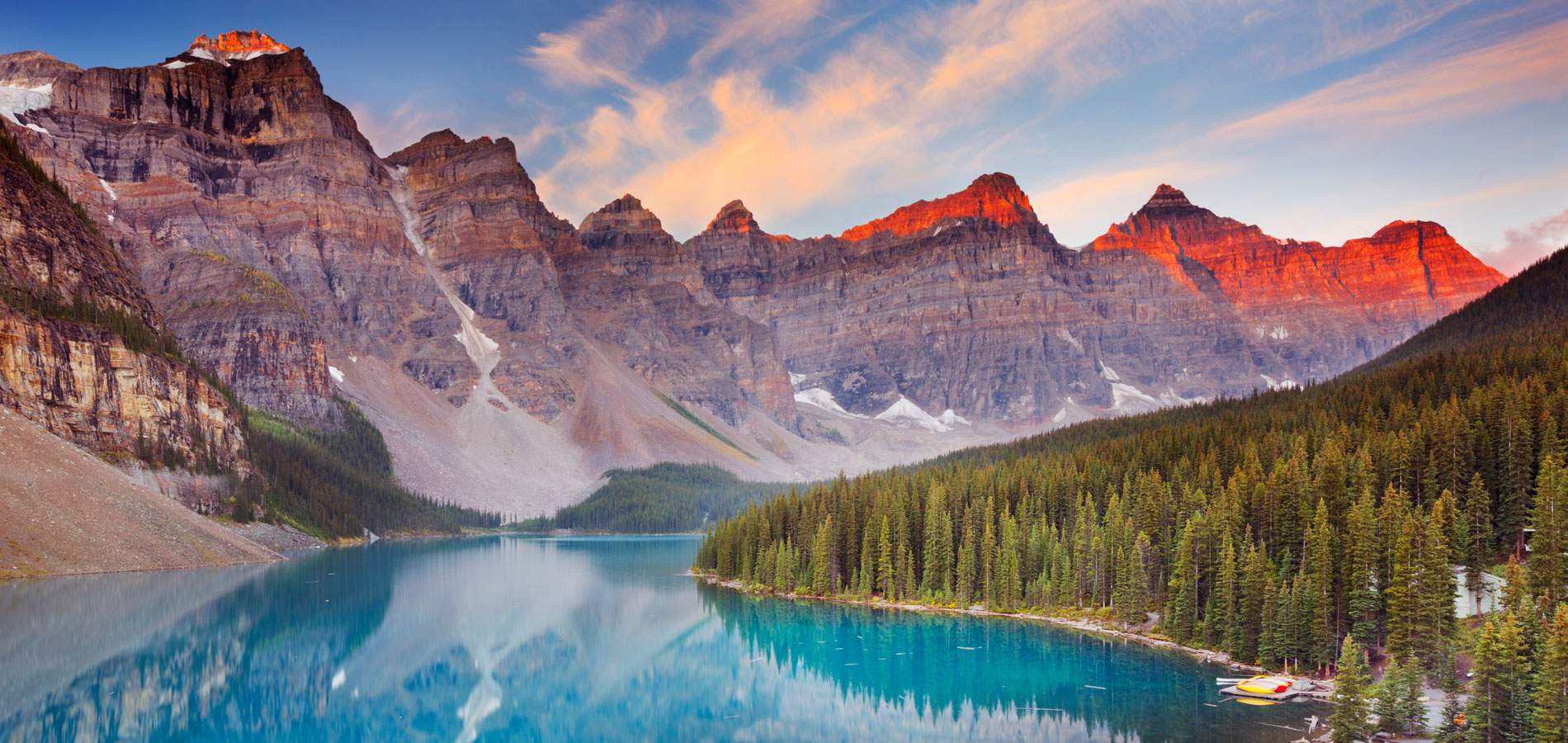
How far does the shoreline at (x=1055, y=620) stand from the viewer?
62375 mm

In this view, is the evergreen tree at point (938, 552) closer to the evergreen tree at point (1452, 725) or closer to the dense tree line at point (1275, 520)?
the dense tree line at point (1275, 520)

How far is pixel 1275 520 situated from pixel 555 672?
146 ft

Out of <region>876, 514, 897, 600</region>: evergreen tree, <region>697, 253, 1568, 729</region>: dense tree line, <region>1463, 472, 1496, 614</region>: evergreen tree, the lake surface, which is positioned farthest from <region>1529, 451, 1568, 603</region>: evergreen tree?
<region>876, 514, 897, 600</region>: evergreen tree

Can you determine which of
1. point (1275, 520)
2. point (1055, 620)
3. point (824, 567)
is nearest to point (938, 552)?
point (824, 567)

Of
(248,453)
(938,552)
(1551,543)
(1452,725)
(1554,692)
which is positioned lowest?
(1452,725)

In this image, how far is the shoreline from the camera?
62.4 metres

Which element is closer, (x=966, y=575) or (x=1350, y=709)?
(x=1350, y=709)

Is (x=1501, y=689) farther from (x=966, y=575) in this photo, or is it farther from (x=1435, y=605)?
(x=966, y=575)

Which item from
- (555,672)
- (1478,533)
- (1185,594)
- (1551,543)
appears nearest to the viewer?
(1551,543)

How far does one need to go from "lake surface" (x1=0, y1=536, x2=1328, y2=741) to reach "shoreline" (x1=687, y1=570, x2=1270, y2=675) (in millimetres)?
1475

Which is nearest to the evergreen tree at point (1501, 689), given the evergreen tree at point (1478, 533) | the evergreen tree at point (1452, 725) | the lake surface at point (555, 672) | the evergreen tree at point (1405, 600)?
the evergreen tree at point (1452, 725)

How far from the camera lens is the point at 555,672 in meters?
68.8

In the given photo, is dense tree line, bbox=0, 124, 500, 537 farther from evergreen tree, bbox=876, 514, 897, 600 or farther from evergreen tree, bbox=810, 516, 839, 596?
evergreen tree, bbox=876, 514, 897, 600

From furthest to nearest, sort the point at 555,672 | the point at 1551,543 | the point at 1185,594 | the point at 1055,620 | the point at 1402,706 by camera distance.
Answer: the point at 1055,620 → the point at 1185,594 → the point at 555,672 → the point at 1551,543 → the point at 1402,706
